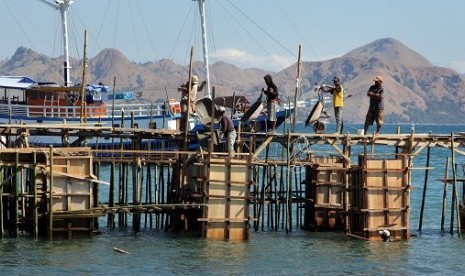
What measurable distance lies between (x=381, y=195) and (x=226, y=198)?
4.70 meters

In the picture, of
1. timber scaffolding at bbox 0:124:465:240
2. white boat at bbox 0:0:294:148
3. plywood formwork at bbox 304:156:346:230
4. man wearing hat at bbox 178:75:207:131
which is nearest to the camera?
timber scaffolding at bbox 0:124:465:240

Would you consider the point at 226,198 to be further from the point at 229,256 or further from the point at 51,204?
the point at 51,204

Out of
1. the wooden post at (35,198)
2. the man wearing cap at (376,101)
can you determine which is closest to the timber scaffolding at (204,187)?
the wooden post at (35,198)

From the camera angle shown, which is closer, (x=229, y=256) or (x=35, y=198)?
(x=229, y=256)

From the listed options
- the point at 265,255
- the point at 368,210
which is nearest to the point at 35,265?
the point at 265,255

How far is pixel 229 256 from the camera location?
32.2 m

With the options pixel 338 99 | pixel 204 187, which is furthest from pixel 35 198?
pixel 338 99

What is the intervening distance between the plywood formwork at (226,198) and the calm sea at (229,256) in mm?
487

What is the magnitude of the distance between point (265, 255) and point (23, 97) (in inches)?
1806

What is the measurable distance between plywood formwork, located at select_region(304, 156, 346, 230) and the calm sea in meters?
0.73

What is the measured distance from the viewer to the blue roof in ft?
243

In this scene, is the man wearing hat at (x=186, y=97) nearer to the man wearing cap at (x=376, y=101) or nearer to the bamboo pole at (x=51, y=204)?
the man wearing cap at (x=376, y=101)

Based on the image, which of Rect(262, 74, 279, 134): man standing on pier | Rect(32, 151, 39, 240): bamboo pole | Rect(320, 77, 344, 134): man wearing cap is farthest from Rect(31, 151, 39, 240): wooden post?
Rect(320, 77, 344, 134): man wearing cap

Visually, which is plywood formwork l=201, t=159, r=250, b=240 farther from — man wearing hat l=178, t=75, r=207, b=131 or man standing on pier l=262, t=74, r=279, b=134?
man standing on pier l=262, t=74, r=279, b=134
